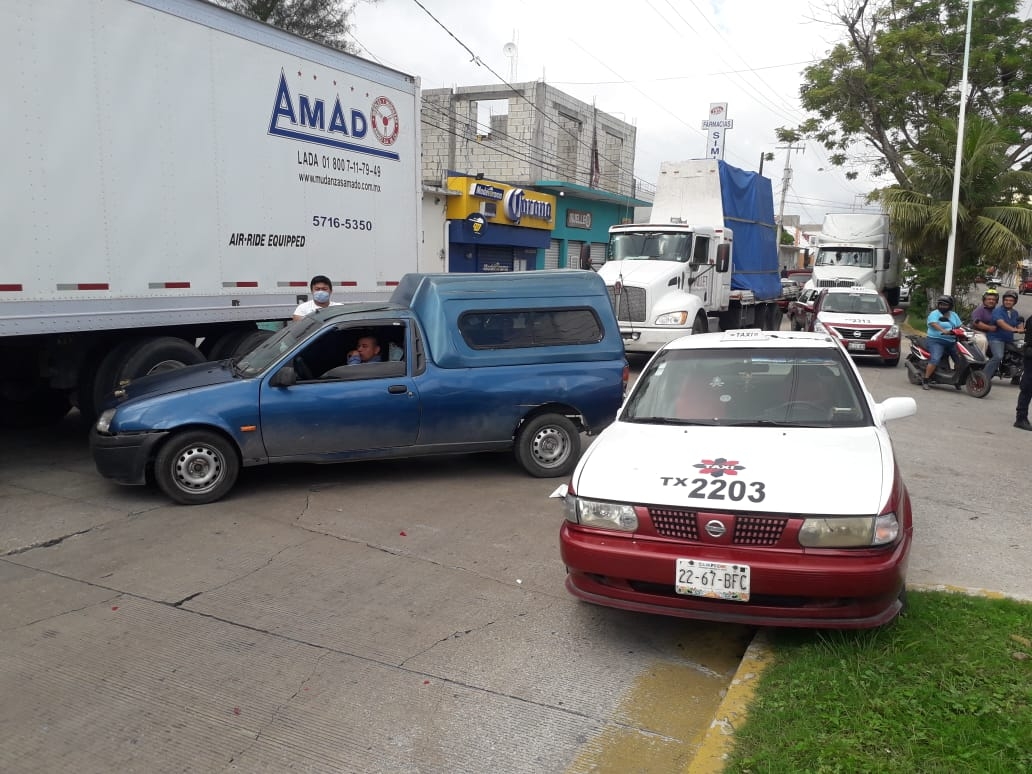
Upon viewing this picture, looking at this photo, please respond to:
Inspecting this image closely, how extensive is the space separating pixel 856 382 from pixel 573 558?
2381 millimetres

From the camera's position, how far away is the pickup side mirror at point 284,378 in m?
6.64

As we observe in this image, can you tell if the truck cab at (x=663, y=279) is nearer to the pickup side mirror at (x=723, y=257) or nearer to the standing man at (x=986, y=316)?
the pickup side mirror at (x=723, y=257)

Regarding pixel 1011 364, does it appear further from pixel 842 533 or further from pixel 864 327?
pixel 842 533


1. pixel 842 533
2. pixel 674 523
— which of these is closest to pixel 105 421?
pixel 674 523

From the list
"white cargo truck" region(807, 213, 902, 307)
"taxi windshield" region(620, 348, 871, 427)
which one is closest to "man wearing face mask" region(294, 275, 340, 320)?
"taxi windshield" region(620, 348, 871, 427)

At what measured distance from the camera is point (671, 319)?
1519 cm

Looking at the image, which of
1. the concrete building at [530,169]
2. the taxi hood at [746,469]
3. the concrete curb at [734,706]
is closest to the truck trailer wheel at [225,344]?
the taxi hood at [746,469]

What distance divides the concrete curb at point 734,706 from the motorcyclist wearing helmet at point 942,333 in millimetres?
10196

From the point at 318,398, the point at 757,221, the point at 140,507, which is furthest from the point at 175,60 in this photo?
the point at 757,221

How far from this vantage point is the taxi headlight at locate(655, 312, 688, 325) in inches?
597

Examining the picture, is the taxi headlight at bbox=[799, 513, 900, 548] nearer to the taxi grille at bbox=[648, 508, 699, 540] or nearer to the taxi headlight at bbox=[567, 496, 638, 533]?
the taxi grille at bbox=[648, 508, 699, 540]

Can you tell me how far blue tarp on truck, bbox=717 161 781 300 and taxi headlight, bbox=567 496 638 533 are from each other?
15.6m

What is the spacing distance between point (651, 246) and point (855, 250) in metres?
16.2

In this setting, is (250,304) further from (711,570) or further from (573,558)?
(711,570)
